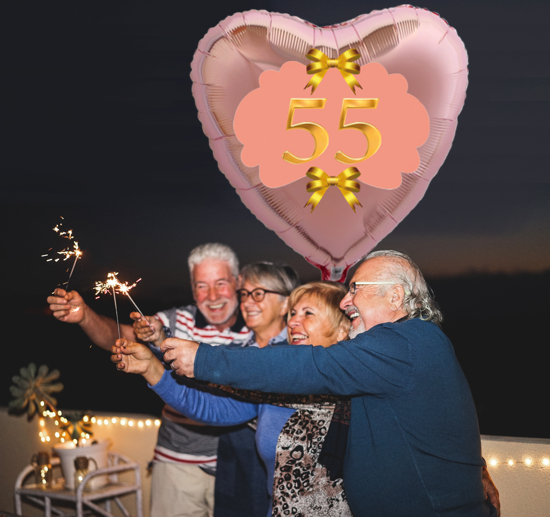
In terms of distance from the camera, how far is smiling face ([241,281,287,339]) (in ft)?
7.63

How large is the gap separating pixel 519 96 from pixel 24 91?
11.4 feet

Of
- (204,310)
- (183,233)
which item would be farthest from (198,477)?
(183,233)

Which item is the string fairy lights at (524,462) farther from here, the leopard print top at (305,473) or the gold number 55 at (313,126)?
the gold number 55 at (313,126)

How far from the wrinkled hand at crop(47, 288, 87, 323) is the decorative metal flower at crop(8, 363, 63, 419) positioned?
1546 millimetres

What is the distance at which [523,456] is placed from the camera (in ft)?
7.32

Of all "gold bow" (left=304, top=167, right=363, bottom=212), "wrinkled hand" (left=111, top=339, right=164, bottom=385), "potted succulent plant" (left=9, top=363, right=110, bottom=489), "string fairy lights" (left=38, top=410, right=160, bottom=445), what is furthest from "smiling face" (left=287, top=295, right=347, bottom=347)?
"potted succulent plant" (left=9, top=363, right=110, bottom=489)

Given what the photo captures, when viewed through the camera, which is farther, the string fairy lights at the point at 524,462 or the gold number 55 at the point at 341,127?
the gold number 55 at the point at 341,127

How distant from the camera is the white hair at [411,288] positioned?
1.29 metres

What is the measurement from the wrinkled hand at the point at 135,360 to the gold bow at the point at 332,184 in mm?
1517

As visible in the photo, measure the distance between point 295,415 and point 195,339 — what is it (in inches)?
45.0

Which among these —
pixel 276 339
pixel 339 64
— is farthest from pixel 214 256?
pixel 339 64

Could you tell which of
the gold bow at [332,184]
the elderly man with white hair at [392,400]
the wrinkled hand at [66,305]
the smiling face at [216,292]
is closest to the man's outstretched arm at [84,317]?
the wrinkled hand at [66,305]

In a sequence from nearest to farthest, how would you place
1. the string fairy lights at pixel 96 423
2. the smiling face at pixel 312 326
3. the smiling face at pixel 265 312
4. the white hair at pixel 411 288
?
the white hair at pixel 411 288, the smiling face at pixel 312 326, the smiling face at pixel 265 312, the string fairy lights at pixel 96 423

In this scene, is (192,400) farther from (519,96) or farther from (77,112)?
(77,112)
